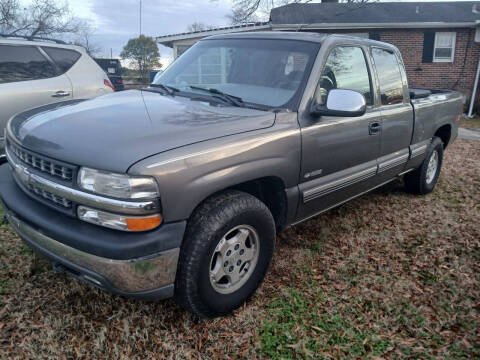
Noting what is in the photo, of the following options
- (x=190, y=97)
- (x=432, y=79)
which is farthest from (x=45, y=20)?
(x=190, y=97)

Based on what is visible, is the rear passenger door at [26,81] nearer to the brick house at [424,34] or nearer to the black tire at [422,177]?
the black tire at [422,177]

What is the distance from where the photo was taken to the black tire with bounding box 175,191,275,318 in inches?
88.1

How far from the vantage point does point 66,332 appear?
2447mm

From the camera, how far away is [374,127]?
3613 mm

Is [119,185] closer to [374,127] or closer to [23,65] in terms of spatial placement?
[374,127]

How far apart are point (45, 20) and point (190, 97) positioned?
26.8m

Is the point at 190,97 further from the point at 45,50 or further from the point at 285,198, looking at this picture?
the point at 45,50

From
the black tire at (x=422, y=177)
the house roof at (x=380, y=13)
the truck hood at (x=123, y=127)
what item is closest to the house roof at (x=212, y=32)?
the house roof at (x=380, y=13)

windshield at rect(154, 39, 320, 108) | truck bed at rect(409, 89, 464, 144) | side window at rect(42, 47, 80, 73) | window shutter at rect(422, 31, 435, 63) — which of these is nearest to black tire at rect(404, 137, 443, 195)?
truck bed at rect(409, 89, 464, 144)

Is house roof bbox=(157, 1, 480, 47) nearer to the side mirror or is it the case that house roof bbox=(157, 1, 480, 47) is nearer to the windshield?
the windshield

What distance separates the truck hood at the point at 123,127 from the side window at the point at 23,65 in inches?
118

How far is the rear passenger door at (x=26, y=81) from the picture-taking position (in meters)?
5.21

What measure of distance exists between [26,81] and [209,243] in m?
4.52

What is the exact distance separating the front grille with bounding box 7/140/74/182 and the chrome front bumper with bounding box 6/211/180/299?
35cm
